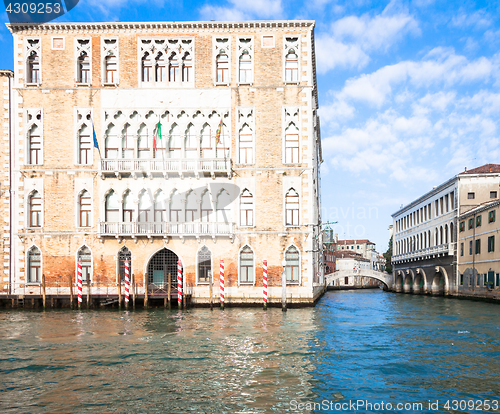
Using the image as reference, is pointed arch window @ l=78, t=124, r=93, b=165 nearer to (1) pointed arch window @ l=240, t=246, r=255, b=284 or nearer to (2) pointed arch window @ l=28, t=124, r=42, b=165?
(2) pointed arch window @ l=28, t=124, r=42, b=165

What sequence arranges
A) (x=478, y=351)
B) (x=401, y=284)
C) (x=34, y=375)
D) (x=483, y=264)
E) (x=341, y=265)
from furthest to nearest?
(x=341, y=265) < (x=401, y=284) < (x=483, y=264) < (x=478, y=351) < (x=34, y=375)

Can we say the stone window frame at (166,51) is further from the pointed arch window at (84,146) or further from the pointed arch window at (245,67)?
the pointed arch window at (84,146)

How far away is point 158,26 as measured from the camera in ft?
84.4

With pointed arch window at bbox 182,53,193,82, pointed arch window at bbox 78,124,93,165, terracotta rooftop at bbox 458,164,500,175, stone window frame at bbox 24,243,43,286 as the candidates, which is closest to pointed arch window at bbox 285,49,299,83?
pointed arch window at bbox 182,53,193,82

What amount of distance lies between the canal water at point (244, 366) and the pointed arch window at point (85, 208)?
714cm

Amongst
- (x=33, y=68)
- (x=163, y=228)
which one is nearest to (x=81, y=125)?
(x=33, y=68)

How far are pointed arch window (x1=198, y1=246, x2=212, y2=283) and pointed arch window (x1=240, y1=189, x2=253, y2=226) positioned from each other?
2.29 metres

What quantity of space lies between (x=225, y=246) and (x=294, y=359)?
13.3 m

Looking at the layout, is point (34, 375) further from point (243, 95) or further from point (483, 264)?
point (483, 264)

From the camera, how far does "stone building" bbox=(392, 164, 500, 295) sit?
38375 millimetres

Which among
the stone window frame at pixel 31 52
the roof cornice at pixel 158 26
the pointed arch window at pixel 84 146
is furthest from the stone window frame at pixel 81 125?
the roof cornice at pixel 158 26

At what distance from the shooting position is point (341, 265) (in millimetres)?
99188

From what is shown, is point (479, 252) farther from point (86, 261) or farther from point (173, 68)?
point (86, 261)

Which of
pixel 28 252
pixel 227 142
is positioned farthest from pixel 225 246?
pixel 28 252
